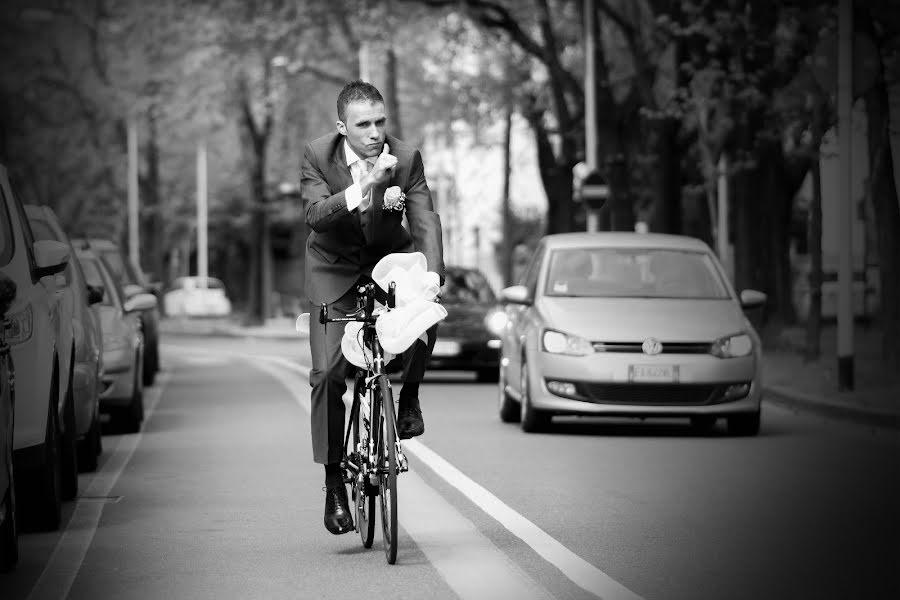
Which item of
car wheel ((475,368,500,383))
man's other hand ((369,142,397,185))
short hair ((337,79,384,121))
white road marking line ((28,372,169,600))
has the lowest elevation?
white road marking line ((28,372,169,600))

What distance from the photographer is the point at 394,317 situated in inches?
318

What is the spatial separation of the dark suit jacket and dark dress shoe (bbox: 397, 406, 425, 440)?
1.89ft

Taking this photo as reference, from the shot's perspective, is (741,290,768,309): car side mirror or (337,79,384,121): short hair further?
(741,290,768,309): car side mirror

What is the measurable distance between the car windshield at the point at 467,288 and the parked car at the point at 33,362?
14.1 m

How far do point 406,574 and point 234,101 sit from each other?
146ft

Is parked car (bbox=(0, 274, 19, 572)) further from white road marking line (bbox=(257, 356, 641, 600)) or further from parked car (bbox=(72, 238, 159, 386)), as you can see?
parked car (bbox=(72, 238, 159, 386))

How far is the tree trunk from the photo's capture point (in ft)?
68.4

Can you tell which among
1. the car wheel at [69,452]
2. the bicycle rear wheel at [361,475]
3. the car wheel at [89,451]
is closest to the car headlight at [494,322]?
the car wheel at [89,451]

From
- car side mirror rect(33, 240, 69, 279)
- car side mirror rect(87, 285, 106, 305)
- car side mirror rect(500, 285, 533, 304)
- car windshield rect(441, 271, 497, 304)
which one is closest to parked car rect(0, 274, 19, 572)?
car side mirror rect(33, 240, 69, 279)

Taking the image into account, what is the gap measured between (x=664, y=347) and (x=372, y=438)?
6.46m

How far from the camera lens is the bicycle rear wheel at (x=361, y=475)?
830 centimetres

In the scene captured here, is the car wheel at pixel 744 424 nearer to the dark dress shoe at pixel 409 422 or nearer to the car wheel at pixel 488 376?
the dark dress shoe at pixel 409 422

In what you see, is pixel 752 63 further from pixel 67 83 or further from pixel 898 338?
pixel 67 83

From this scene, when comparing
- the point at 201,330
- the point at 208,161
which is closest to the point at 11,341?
the point at 201,330
